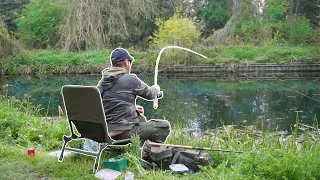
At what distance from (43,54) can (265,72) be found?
44.0ft

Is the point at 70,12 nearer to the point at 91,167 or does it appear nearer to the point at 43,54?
the point at 43,54

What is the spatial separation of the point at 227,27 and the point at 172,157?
79.6 ft

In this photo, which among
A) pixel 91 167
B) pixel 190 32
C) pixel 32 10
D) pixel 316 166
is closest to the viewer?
pixel 316 166

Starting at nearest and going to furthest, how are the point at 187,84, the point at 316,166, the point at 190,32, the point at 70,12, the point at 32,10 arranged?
1. the point at 316,166
2. the point at 187,84
3. the point at 190,32
4. the point at 70,12
5. the point at 32,10

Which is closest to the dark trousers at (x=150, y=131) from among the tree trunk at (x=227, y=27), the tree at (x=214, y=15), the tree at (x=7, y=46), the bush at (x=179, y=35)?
the bush at (x=179, y=35)

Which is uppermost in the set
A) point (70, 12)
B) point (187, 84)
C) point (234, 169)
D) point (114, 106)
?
point (70, 12)

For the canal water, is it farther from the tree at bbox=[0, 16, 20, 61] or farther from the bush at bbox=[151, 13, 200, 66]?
the tree at bbox=[0, 16, 20, 61]

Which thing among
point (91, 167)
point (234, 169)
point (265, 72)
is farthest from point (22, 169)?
point (265, 72)

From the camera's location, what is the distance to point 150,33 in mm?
27969

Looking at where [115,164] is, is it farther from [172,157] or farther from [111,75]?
[111,75]

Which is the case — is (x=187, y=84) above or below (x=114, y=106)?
below

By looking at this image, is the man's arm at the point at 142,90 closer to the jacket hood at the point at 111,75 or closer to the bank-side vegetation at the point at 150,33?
the jacket hood at the point at 111,75

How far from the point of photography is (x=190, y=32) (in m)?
22.4

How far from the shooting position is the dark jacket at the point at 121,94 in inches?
146
